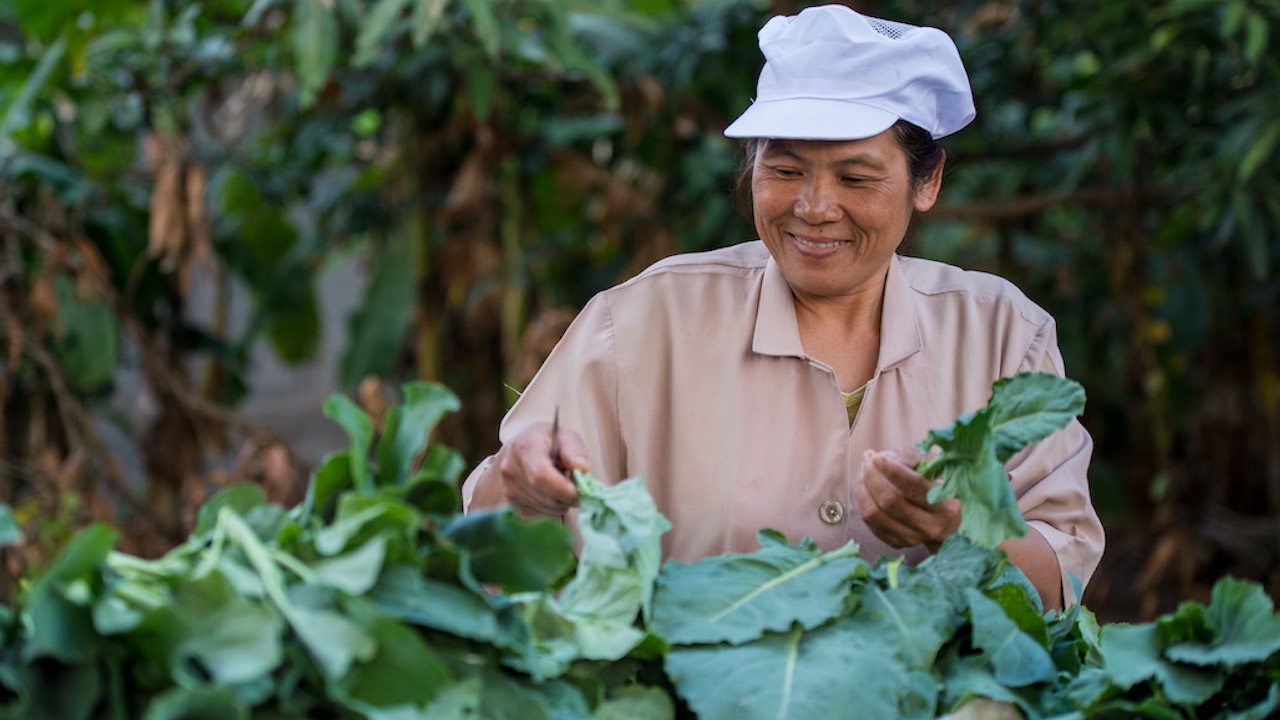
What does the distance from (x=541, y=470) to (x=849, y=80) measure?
66 centimetres

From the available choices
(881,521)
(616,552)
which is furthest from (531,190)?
(616,552)

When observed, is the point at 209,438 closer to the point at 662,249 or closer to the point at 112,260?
the point at 112,260

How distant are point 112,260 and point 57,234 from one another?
15.2 inches

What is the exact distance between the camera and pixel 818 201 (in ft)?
5.71

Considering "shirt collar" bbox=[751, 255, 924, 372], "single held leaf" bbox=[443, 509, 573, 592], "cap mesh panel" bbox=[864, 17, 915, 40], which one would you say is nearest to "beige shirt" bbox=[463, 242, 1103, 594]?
"shirt collar" bbox=[751, 255, 924, 372]

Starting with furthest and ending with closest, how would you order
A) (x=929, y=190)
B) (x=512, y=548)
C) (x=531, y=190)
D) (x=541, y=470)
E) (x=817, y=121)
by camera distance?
(x=531, y=190) → (x=929, y=190) → (x=817, y=121) → (x=541, y=470) → (x=512, y=548)

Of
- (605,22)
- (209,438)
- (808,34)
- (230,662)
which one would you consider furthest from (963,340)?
(209,438)

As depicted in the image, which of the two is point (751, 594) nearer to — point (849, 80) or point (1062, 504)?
point (1062, 504)

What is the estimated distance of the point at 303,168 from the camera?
4.82 m

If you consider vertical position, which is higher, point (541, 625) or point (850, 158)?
point (850, 158)

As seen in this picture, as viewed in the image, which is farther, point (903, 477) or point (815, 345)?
point (815, 345)

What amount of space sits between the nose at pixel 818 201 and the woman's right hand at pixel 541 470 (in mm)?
449

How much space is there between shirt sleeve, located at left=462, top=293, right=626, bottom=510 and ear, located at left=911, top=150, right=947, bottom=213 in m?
0.48

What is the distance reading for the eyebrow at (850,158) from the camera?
1.73 meters
